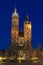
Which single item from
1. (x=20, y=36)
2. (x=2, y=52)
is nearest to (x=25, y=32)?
(x=20, y=36)

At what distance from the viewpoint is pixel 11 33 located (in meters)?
107

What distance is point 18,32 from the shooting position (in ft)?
351

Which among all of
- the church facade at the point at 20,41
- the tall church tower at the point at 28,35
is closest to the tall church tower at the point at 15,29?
the church facade at the point at 20,41

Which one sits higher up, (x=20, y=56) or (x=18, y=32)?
(x=18, y=32)

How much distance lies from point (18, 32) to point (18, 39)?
239cm

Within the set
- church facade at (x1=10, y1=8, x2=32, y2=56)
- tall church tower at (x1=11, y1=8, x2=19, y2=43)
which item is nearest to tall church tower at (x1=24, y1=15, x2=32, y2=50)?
church facade at (x1=10, y1=8, x2=32, y2=56)

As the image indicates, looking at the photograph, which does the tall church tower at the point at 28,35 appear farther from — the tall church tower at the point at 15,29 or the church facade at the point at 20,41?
the tall church tower at the point at 15,29

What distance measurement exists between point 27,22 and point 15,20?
3.96 metres

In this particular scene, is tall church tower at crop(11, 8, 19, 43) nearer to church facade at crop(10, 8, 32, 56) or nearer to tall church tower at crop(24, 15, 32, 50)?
church facade at crop(10, 8, 32, 56)

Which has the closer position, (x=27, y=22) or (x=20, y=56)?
(x=20, y=56)

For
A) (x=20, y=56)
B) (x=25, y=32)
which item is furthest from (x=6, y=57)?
(x=25, y=32)

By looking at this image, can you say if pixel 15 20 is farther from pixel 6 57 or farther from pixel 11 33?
pixel 6 57

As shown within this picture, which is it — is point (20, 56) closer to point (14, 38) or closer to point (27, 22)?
point (14, 38)

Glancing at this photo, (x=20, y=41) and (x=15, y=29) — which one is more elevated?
(x=15, y=29)
